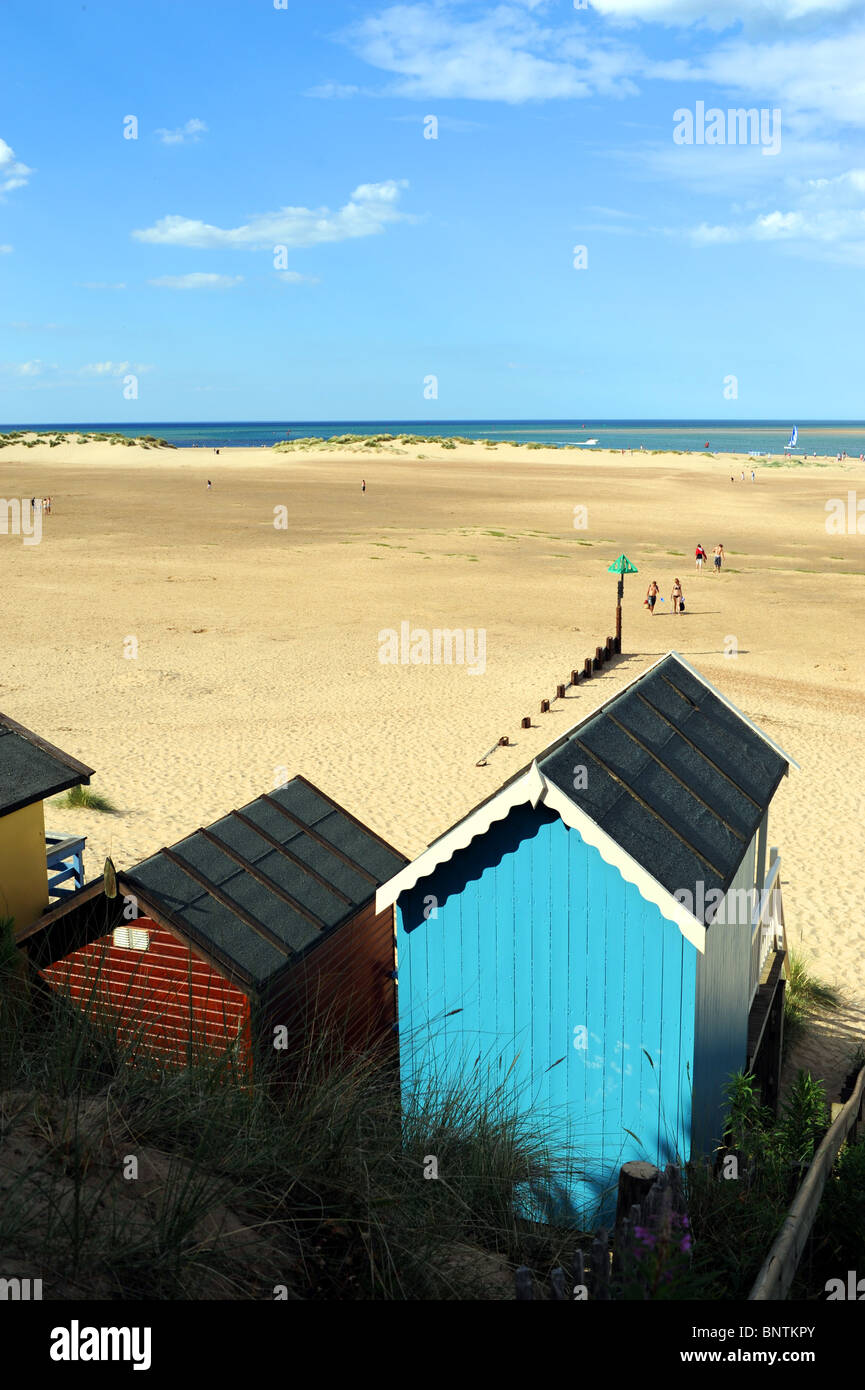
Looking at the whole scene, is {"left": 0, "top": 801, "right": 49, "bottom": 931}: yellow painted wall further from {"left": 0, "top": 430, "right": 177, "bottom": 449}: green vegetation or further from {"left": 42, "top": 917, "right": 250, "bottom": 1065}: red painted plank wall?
{"left": 0, "top": 430, "right": 177, "bottom": 449}: green vegetation

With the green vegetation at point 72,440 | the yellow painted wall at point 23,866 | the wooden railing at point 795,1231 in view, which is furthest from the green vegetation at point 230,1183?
the green vegetation at point 72,440

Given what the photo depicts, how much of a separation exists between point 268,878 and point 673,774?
316cm

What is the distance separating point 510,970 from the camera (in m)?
6.90

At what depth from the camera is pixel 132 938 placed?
7.15 m

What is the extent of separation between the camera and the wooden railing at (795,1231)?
4199 mm

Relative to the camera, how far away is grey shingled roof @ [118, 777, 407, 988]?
7.10 meters

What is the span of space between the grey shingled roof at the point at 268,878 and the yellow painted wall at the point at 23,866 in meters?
1.18

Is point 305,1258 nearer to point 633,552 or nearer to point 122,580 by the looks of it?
point 122,580

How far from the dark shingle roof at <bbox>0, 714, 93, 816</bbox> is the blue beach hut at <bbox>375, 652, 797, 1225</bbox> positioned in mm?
2864

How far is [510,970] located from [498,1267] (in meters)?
2.64

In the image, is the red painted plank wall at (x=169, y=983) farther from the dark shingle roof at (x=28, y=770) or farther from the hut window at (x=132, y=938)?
the dark shingle roof at (x=28, y=770)

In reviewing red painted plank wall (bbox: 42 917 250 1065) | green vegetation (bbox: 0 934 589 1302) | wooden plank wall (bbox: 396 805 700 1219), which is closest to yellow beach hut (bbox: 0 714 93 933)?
red painted plank wall (bbox: 42 917 250 1065)

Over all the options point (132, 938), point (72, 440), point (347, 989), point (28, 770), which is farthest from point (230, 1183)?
point (72, 440)
